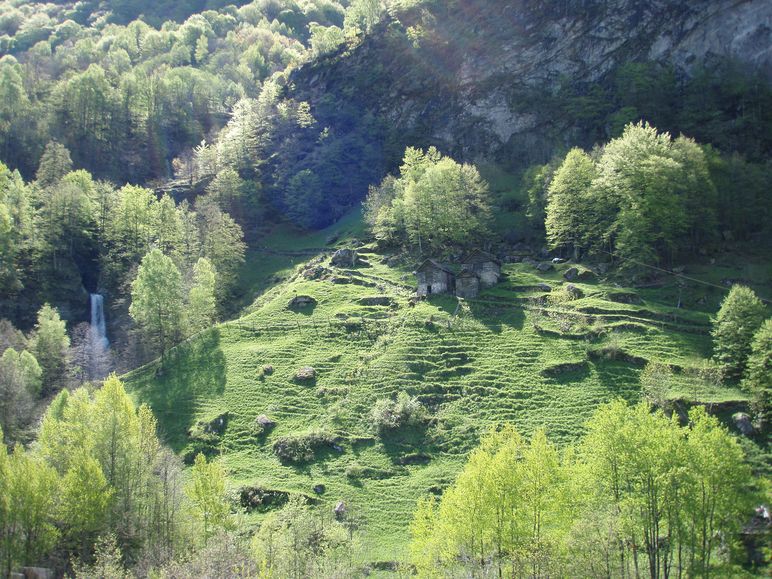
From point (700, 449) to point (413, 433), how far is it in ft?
92.0

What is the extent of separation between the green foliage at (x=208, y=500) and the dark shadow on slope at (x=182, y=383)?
17.7 meters

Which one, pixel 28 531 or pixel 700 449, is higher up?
pixel 700 449

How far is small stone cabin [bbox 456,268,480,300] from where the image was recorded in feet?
278

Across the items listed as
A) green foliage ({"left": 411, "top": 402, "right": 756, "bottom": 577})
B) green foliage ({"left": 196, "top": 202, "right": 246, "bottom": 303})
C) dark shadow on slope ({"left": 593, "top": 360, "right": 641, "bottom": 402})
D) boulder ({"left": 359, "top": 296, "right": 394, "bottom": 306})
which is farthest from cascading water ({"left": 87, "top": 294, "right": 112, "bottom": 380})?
dark shadow on slope ({"left": 593, "top": 360, "right": 641, "bottom": 402})

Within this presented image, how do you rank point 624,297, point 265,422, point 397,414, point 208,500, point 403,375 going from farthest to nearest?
point 624,297 < point 403,375 < point 265,422 < point 397,414 < point 208,500

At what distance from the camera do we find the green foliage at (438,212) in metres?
99.9

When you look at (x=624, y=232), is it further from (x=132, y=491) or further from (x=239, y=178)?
(x=239, y=178)

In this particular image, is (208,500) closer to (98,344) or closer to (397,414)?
(397,414)

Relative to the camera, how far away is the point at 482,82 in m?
140

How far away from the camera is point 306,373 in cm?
7388

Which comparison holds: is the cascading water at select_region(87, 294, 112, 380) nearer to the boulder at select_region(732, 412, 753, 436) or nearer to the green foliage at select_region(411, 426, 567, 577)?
the green foliage at select_region(411, 426, 567, 577)

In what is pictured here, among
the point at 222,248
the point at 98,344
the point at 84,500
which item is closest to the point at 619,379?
the point at 84,500

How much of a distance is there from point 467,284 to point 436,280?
3939 mm

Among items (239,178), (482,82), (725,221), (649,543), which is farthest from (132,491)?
(482,82)
